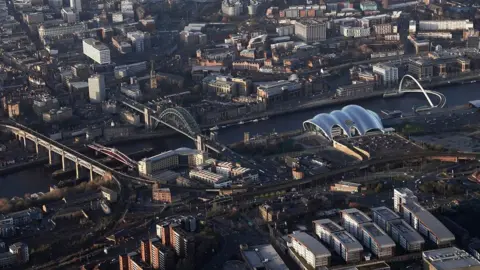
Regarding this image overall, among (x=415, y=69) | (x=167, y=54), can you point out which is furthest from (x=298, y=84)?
(x=167, y=54)

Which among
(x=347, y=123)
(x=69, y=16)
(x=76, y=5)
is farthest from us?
(x=76, y=5)

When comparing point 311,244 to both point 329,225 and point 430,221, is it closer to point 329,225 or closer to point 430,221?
point 329,225

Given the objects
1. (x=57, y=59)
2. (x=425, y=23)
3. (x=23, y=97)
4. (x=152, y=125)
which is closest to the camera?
(x=152, y=125)

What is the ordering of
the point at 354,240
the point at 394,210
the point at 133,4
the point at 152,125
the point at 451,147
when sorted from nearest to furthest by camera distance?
the point at 354,240 → the point at 394,210 → the point at 451,147 → the point at 152,125 → the point at 133,4

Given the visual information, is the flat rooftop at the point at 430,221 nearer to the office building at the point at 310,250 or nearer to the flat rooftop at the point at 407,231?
the flat rooftop at the point at 407,231

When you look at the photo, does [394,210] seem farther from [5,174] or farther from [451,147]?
[5,174]

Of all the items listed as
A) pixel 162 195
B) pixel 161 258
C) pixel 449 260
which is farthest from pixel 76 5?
pixel 449 260

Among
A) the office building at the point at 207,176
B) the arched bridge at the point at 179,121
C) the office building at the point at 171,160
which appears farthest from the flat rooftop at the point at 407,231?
the arched bridge at the point at 179,121

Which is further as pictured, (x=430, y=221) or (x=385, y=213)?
(x=385, y=213)
